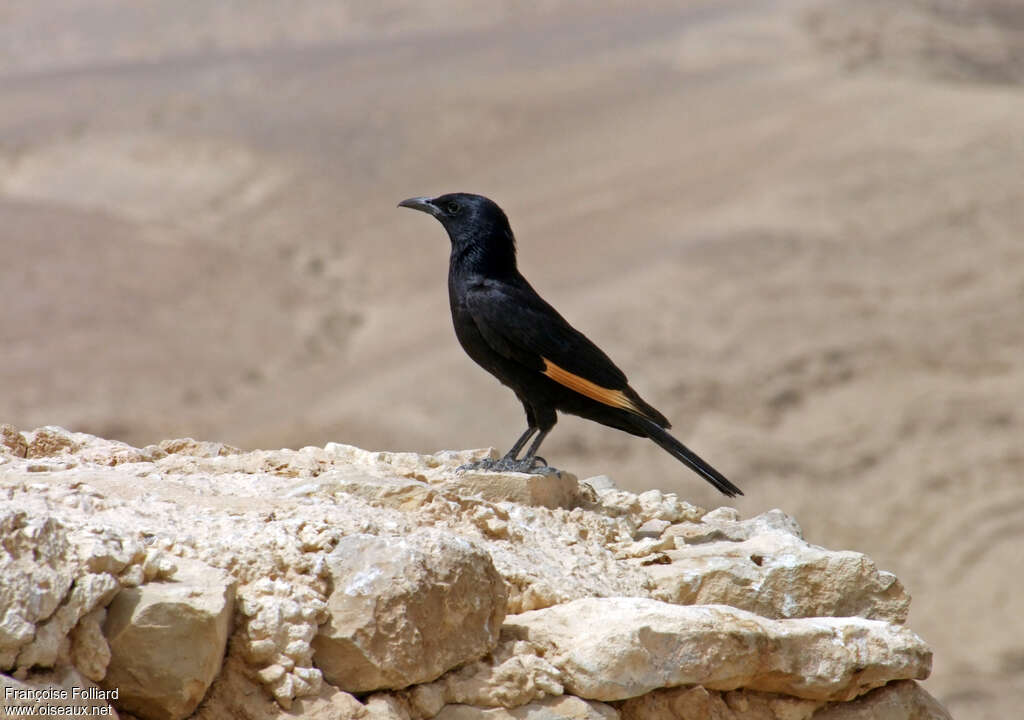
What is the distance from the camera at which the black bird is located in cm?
634

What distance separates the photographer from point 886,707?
16.2 ft

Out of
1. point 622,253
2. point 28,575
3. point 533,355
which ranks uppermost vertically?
point 28,575

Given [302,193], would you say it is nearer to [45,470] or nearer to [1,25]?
[1,25]

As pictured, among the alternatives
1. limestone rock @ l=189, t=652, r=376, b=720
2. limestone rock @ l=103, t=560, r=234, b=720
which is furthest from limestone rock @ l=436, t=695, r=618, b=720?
limestone rock @ l=103, t=560, r=234, b=720

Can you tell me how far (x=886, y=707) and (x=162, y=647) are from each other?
2.35m

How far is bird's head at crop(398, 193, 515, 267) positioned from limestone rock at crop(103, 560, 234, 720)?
9.78 ft

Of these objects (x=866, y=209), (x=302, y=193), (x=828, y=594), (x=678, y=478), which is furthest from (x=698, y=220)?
(x=828, y=594)

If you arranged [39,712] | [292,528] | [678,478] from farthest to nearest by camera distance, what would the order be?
[678,478] < [292,528] < [39,712]

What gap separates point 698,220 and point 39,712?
24001mm

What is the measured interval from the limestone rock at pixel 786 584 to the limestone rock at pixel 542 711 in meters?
0.91

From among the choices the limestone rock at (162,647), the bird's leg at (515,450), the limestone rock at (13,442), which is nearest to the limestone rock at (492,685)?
the limestone rock at (162,647)

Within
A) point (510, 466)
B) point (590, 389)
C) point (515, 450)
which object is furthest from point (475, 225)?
point (510, 466)

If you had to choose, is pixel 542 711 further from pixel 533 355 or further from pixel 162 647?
pixel 533 355

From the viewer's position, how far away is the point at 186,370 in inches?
1045
